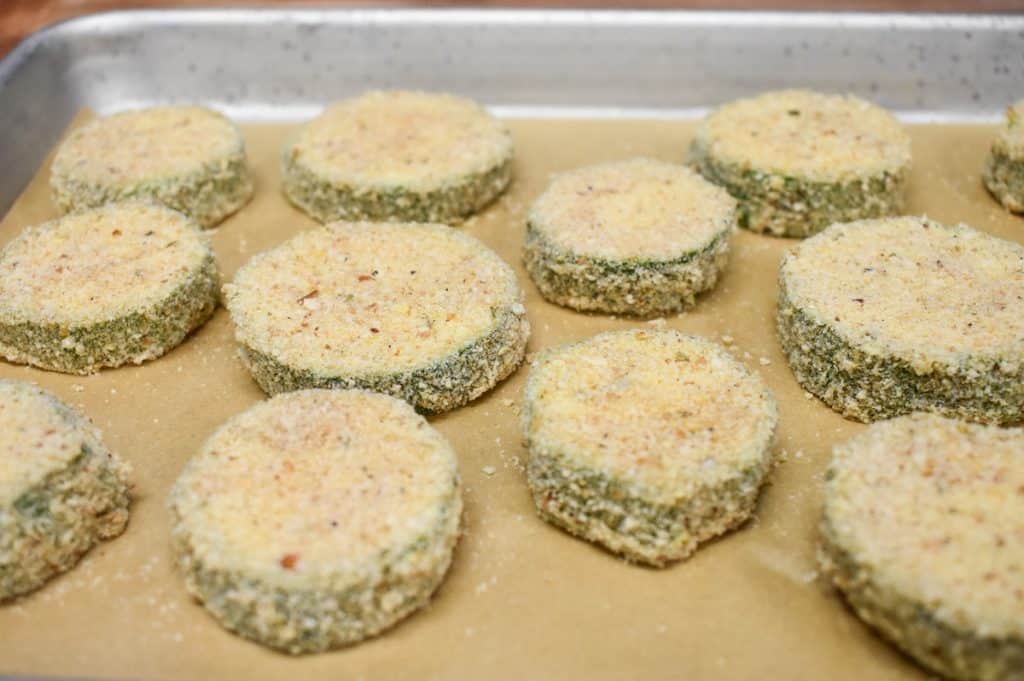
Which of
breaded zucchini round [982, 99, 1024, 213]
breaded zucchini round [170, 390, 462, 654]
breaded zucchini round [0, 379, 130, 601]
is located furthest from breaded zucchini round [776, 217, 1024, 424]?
breaded zucchini round [0, 379, 130, 601]

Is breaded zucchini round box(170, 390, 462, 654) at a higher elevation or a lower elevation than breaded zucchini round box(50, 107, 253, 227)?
lower

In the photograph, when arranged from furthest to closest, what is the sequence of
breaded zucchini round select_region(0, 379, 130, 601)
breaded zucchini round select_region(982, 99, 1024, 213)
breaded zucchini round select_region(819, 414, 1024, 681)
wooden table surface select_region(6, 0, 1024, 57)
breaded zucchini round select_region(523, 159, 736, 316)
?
wooden table surface select_region(6, 0, 1024, 57) < breaded zucchini round select_region(982, 99, 1024, 213) < breaded zucchini round select_region(523, 159, 736, 316) < breaded zucchini round select_region(0, 379, 130, 601) < breaded zucchini round select_region(819, 414, 1024, 681)

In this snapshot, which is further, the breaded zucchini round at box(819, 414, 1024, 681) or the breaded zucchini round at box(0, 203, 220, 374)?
the breaded zucchini round at box(0, 203, 220, 374)

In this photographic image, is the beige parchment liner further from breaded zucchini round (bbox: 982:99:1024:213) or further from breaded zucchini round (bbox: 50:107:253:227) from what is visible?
breaded zucchini round (bbox: 982:99:1024:213)

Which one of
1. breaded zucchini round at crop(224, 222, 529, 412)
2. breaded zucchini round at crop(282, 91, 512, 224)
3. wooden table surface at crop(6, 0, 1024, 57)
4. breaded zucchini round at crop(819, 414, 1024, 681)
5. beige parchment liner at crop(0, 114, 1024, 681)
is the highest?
wooden table surface at crop(6, 0, 1024, 57)

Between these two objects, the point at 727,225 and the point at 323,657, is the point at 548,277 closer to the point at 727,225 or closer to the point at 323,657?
the point at 727,225
